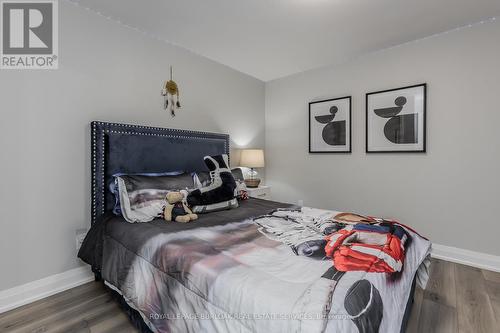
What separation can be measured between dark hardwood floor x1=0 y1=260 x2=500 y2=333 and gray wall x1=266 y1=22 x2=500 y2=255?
72 centimetres

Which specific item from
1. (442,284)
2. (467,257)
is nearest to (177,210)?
(442,284)

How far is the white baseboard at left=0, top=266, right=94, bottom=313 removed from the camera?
6.01 feet

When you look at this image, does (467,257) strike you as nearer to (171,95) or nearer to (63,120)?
(171,95)

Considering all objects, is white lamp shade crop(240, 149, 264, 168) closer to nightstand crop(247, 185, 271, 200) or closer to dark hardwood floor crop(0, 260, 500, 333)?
nightstand crop(247, 185, 271, 200)

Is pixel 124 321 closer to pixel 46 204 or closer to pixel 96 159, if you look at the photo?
pixel 46 204

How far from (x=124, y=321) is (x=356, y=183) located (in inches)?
117

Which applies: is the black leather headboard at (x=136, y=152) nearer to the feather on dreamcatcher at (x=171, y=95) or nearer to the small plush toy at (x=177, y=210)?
the feather on dreamcatcher at (x=171, y=95)

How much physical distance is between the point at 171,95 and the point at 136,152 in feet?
2.79

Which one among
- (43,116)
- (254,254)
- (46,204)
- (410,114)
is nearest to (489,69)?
(410,114)

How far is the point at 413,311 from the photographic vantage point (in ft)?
5.86

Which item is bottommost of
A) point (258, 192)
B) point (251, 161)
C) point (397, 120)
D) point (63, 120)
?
point (258, 192)

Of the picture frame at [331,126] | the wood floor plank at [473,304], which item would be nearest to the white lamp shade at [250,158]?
the picture frame at [331,126]

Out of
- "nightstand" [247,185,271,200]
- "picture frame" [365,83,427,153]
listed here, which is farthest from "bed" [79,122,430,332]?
"picture frame" [365,83,427,153]

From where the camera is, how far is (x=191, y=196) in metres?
2.17
